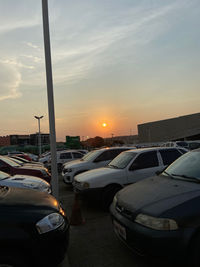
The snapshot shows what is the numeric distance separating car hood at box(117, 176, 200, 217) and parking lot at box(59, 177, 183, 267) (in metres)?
0.62

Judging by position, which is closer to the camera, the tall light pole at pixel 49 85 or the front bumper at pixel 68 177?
the tall light pole at pixel 49 85

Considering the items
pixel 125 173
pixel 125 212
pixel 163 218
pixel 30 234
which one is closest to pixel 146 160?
pixel 125 173

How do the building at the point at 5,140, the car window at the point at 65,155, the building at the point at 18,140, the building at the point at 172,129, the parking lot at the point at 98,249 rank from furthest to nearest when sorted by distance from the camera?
the building at the point at 5,140 < the building at the point at 18,140 < the building at the point at 172,129 < the car window at the point at 65,155 < the parking lot at the point at 98,249

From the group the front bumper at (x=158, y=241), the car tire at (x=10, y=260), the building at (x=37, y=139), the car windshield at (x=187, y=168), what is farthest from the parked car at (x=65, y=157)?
the building at (x=37, y=139)

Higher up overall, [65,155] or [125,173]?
[125,173]

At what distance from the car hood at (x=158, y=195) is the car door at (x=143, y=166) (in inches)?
92.4

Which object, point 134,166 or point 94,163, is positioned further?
point 94,163

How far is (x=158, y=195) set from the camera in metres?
3.46

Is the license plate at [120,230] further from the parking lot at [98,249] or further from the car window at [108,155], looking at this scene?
the car window at [108,155]

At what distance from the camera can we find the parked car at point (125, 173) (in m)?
6.34

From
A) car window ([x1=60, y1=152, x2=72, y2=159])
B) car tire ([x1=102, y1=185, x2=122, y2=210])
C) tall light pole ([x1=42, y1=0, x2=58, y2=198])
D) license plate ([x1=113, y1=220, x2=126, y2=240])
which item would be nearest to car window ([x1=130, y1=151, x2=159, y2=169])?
car tire ([x1=102, y1=185, x2=122, y2=210])

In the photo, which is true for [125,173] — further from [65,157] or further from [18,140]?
[18,140]

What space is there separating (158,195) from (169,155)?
13.2ft

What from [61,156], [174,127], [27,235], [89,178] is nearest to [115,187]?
[89,178]
